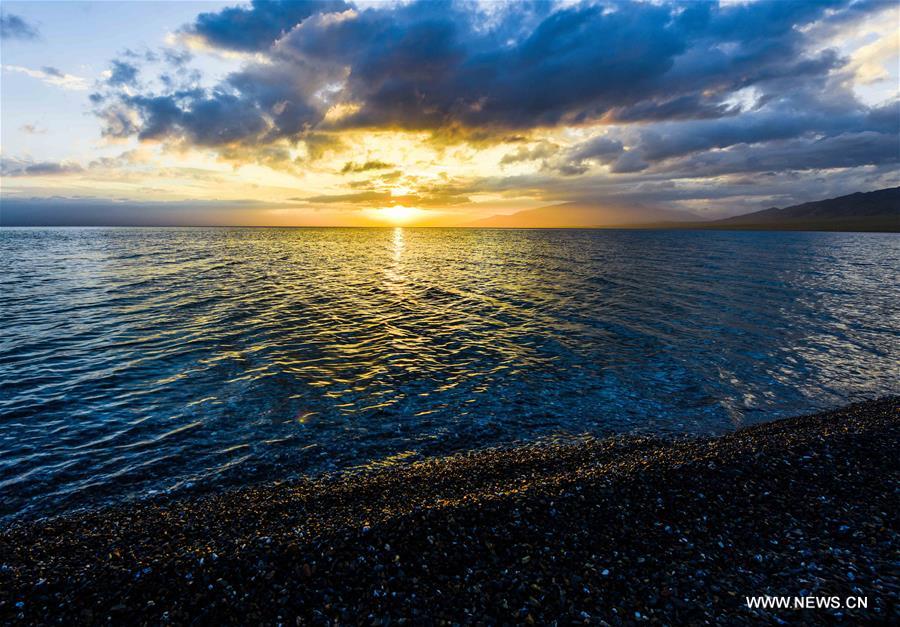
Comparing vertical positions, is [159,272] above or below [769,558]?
above

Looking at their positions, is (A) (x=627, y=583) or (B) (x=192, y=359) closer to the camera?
(A) (x=627, y=583)

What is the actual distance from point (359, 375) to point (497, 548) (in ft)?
45.3

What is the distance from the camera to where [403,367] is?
71.3 ft

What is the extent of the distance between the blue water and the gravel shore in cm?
265

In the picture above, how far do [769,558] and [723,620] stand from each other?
92.3 inches

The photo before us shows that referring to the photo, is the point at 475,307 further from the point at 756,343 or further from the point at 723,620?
the point at 723,620

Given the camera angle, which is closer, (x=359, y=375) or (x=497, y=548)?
(x=497, y=548)

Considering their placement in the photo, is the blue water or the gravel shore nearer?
the gravel shore

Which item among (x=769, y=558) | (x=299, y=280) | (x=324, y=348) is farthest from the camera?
(x=299, y=280)

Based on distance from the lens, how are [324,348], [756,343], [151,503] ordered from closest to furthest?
[151,503], [324,348], [756,343]

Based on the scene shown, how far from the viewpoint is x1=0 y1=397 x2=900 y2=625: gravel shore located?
6871 mm

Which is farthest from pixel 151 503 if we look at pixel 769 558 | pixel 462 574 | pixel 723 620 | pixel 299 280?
pixel 299 280

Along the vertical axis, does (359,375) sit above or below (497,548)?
below

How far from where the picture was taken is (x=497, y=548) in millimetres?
8180
